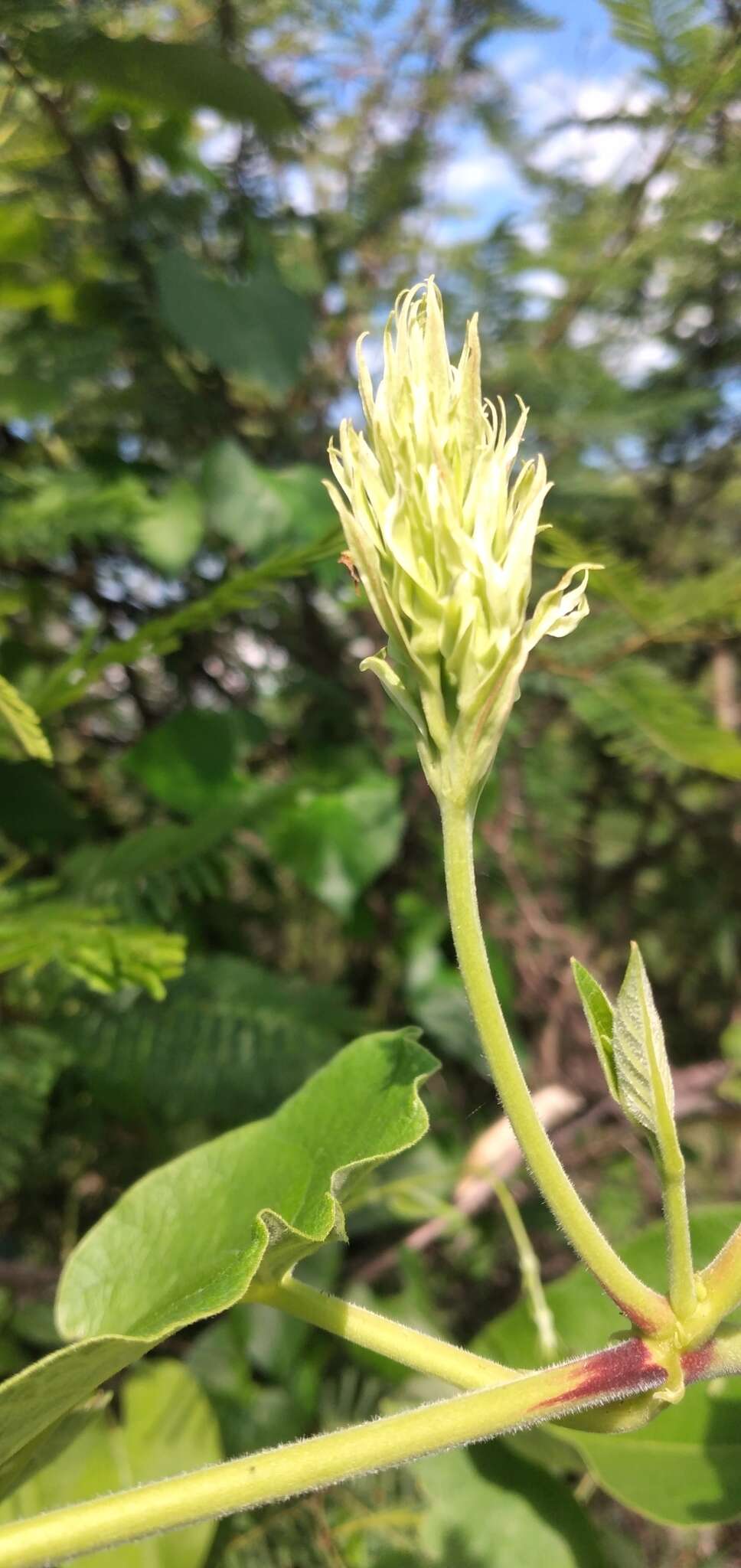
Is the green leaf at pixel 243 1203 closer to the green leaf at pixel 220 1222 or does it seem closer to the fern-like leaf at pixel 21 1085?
the green leaf at pixel 220 1222

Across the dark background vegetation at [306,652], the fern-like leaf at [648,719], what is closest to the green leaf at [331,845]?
the dark background vegetation at [306,652]

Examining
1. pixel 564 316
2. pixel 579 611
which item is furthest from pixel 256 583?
pixel 564 316

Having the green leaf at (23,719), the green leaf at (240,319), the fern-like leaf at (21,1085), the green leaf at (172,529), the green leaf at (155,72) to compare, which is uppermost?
the green leaf at (155,72)

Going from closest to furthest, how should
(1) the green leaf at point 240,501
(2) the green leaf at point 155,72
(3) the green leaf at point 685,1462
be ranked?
(3) the green leaf at point 685,1462
(2) the green leaf at point 155,72
(1) the green leaf at point 240,501

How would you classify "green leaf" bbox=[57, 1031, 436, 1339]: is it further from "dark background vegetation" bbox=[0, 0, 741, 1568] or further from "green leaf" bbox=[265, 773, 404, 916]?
"green leaf" bbox=[265, 773, 404, 916]

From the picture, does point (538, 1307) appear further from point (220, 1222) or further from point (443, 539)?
point (443, 539)

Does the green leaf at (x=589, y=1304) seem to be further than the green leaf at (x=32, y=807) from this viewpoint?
No

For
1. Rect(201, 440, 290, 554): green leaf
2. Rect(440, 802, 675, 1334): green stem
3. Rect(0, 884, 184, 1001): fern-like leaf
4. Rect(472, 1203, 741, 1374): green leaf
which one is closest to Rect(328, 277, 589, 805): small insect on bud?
Rect(440, 802, 675, 1334): green stem
